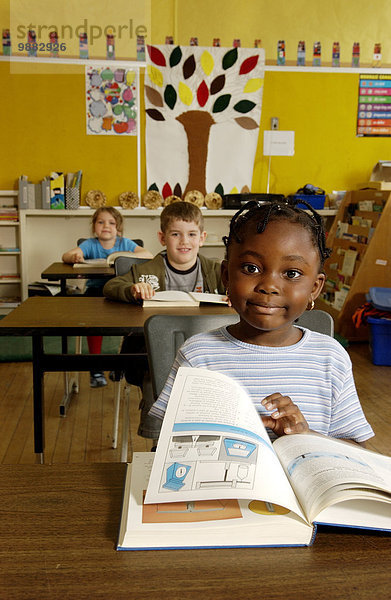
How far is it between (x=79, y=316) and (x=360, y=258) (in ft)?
10.7

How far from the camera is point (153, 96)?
5535 mm

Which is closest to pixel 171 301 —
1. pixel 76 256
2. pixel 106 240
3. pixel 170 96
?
pixel 76 256

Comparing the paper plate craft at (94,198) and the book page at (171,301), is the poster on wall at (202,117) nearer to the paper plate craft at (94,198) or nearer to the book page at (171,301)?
the paper plate craft at (94,198)

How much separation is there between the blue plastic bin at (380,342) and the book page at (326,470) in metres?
3.36

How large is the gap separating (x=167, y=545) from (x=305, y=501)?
16 centimetres

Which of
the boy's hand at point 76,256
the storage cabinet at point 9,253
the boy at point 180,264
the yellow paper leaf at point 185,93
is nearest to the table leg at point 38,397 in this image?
the boy at point 180,264

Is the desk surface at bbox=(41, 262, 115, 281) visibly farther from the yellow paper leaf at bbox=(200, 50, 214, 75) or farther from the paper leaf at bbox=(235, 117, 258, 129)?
the yellow paper leaf at bbox=(200, 50, 214, 75)

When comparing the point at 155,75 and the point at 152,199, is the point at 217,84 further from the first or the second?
the point at 152,199

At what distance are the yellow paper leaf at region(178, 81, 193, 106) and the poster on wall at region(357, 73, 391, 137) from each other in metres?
1.64

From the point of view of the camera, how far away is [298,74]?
5633mm

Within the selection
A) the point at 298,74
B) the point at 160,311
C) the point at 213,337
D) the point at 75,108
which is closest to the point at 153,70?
the point at 75,108

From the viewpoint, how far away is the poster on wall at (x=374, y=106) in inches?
225

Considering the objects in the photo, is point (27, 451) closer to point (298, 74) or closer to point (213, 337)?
point (213, 337)

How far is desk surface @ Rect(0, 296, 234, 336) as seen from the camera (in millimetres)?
1861
